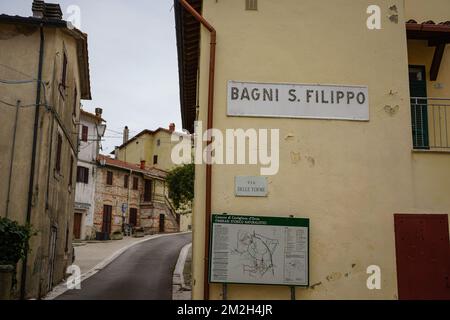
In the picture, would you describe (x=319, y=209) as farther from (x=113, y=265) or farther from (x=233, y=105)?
(x=113, y=265)

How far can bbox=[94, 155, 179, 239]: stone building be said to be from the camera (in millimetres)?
39625

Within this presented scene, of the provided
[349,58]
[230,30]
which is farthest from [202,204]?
[349,58]

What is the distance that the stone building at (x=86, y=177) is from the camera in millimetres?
36859

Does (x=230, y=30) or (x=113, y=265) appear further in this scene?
(x=113, y=265)

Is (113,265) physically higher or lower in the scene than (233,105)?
lower

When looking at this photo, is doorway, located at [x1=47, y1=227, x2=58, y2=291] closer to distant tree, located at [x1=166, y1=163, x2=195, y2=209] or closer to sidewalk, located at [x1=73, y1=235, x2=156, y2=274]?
sidewalk, located at [x1=73, y1=235, x2=156, y2=274]

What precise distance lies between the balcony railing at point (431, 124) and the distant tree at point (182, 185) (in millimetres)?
15284

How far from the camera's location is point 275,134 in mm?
8469

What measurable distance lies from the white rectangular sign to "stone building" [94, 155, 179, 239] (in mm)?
31462

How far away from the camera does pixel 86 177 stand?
38.0m

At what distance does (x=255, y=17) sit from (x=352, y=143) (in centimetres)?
282

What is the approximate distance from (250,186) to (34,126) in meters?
8.14

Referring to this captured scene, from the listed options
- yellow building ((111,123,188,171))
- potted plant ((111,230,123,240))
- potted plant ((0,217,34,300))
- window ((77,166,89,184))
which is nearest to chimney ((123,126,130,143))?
yellow building ((111,123,188,171))

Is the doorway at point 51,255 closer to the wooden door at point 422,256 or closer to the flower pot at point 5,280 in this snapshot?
the flower pot at point 5,280
